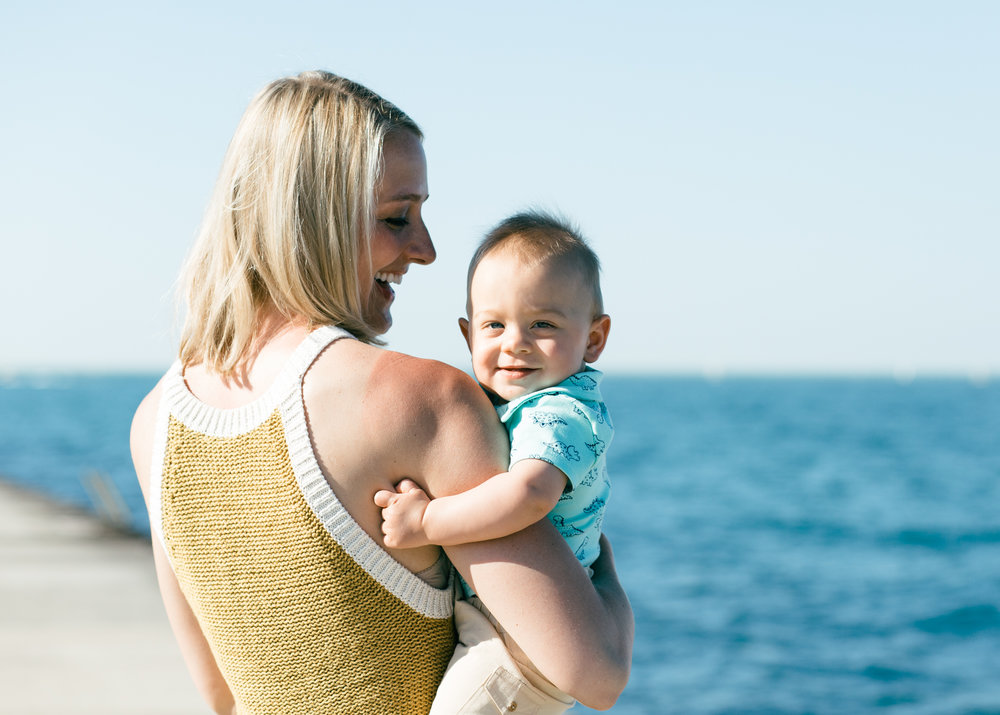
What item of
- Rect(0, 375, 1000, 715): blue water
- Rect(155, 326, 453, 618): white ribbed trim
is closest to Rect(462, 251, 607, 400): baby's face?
Rect(155, 326, 453, 618): white ribbed trim

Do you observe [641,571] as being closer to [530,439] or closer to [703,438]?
[530,439]

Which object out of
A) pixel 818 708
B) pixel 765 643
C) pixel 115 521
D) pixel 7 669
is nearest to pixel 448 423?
pixel 7 669

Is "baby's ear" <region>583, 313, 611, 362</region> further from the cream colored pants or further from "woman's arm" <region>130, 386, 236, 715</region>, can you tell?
"woman's arm" <region>130, 386, 236, 715</region>

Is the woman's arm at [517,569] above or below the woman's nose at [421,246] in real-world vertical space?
below

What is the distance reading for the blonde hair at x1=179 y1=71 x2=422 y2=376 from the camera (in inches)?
68.5

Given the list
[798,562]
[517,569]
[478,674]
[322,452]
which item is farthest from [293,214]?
[798,562]

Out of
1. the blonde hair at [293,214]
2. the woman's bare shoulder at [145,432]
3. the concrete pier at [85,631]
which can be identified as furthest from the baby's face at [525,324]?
the concrete pier at [85,631]

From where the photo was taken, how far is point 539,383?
78.0 inches

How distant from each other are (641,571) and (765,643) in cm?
455

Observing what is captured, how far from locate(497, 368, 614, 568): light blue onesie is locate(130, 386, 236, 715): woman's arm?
2.24ft

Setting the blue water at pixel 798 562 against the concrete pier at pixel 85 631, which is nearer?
the concrete pier at pixel 85 631

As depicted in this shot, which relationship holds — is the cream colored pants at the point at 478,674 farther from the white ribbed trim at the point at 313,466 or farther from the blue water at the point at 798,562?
the blue water at the point at 798,562

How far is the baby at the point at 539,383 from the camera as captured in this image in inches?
64.4

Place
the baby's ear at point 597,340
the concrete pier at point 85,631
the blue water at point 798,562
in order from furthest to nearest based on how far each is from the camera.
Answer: the blue water at point 798,562
the concrete pier at point 85,631
the baby's ear at point 597,340
